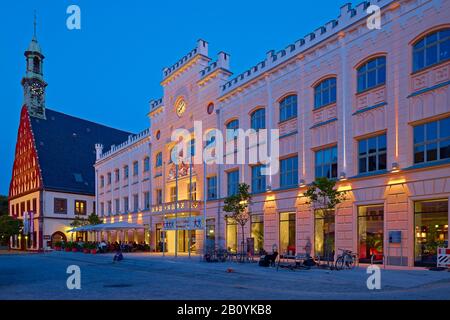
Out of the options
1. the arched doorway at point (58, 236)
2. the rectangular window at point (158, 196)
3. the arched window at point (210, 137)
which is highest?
the arched window at point (210, 137)

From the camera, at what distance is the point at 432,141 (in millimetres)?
18984

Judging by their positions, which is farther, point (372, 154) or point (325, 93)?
point (325, 93)

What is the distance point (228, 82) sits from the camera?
33.7 metres

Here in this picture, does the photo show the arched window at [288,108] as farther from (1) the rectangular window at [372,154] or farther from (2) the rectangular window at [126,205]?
(2) the rectangular window at [126,205]

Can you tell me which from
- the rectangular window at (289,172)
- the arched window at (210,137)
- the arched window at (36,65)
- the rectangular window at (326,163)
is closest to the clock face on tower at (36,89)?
the arched window at (36,65)

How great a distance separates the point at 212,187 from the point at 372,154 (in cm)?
1587

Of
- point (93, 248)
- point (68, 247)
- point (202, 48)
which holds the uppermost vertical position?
point (202, 48)

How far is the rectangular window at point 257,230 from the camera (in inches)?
1154

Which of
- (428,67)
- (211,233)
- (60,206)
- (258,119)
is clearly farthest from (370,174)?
(60,206)

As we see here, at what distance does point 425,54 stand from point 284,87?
10.0m

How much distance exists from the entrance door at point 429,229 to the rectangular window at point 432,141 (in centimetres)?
197

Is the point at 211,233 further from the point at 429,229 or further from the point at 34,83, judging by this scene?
the point at 34,83

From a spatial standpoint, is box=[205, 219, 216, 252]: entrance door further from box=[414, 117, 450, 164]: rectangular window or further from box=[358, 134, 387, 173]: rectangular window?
box=[414, 117, 450, 164]: rectangular window
